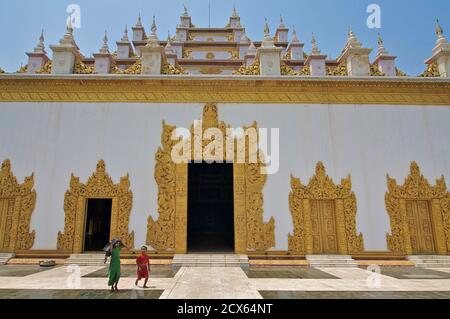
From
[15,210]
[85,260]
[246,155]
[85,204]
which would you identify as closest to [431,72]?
[246,155]

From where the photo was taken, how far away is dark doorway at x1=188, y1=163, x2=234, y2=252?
509 inches

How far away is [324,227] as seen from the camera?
793cm

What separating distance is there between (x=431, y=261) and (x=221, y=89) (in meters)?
7.19

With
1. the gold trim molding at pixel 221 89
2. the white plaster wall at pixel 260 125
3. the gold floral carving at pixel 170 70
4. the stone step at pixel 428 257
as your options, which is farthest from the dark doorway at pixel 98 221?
the stone step at pixel 428 257

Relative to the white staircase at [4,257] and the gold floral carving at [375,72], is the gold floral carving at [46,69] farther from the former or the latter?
the gold floral carving at [375,72]

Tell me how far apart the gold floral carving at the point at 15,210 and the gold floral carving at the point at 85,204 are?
2.90 ft

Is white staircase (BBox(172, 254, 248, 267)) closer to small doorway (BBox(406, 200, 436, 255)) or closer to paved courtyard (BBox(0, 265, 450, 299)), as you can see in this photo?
paved courtyard (BBox(0, 265, 450, 299))

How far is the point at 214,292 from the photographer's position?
4.82 metres

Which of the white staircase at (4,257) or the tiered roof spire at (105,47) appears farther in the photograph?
the tiered roof spire at (105,47)

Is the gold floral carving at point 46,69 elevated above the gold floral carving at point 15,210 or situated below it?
above

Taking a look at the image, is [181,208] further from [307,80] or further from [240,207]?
[307,80]

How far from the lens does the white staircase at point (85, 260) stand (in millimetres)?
7301

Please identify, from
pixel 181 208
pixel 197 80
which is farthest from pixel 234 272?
pixel 197 80

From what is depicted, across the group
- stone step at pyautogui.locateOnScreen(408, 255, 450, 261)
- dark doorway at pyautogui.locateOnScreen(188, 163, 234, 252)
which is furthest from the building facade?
dark doorway at pyautogui.locateOnScreen(188, 163, 234, 252)
